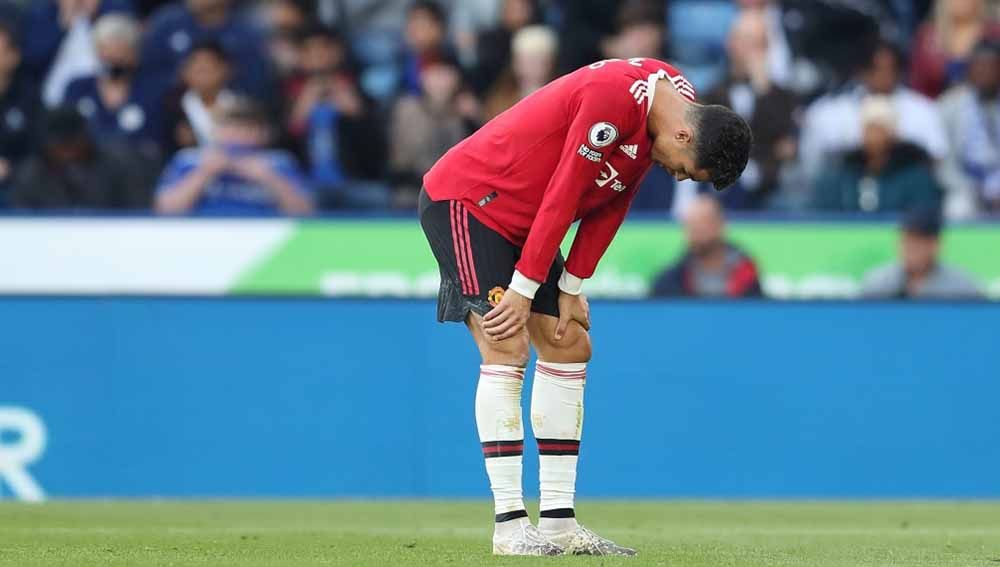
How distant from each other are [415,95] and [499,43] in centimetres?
89

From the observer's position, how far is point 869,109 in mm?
14867

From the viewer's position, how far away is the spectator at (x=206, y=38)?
1540 centimetres

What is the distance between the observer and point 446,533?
27.1ft

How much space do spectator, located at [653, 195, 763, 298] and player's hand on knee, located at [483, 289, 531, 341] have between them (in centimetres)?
618

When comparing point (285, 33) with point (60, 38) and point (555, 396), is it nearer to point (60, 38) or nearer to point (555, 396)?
point (60, 38)

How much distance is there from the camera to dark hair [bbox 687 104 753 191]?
671cm

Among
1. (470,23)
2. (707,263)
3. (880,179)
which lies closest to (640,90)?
(707,263)

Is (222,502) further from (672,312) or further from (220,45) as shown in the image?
(220,45)

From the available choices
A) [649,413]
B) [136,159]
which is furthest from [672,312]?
[136,159]

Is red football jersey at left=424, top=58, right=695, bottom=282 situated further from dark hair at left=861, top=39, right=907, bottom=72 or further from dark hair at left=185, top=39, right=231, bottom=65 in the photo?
dark hair at left=861, top=39, right=907, bottom=72


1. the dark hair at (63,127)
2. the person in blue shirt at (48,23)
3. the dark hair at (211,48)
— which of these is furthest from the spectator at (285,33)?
the dark hair at (63,127)

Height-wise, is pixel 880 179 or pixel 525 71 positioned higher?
pixel 525 71

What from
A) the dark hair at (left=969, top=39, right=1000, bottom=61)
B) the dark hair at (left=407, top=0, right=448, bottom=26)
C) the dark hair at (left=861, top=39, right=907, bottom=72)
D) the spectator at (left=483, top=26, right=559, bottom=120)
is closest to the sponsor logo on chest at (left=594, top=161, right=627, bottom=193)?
the spectator at (left=483, top=26, right=559, bottom=120)

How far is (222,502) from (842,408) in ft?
13.5
